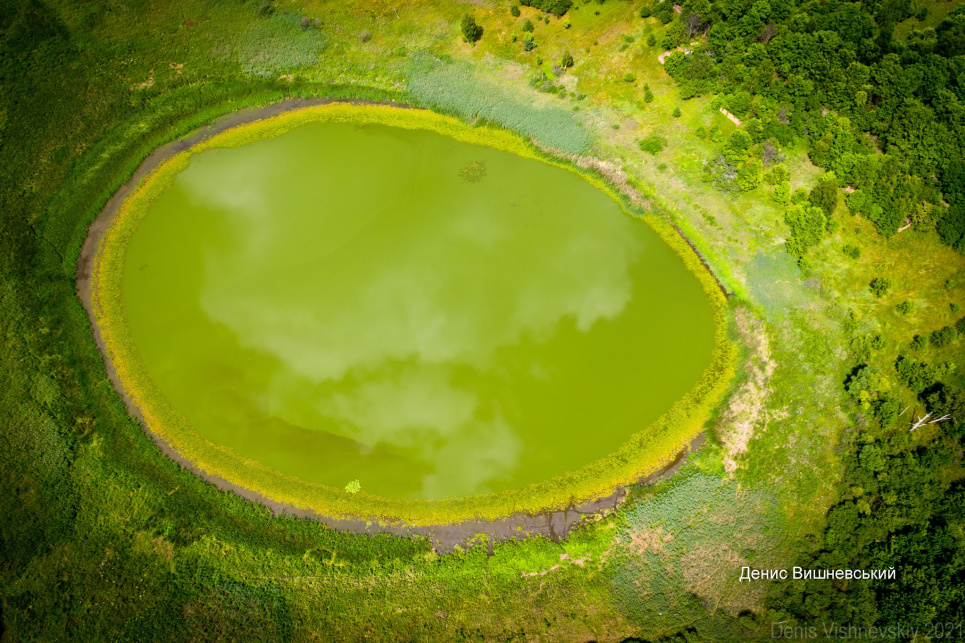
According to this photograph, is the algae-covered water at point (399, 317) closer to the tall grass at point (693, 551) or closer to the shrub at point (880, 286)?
the tall grass at point (693, 551)

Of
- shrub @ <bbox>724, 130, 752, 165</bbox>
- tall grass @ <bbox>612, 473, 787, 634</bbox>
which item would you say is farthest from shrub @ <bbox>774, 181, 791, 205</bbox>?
tall grass @ <bbox>612, 473, 787, 634</bbox>

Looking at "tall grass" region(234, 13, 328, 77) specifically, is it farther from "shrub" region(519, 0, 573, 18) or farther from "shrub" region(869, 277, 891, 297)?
"shrub" region(869, 277, 891, 297)

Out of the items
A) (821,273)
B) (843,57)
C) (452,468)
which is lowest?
(452,468)

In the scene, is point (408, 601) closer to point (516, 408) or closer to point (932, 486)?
point (516, 408)

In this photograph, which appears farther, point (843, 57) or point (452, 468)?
point (843, 57)

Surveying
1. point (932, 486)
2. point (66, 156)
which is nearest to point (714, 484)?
point (932, 486)

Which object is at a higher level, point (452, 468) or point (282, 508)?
point (452, 468)

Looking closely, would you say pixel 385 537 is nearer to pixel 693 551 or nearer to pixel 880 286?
pixel 693 551
